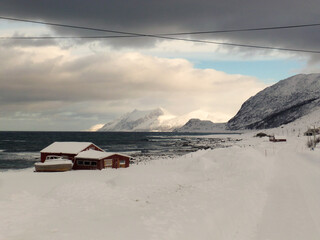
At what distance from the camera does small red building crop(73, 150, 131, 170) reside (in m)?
42.4

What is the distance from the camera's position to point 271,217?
43.5 ft

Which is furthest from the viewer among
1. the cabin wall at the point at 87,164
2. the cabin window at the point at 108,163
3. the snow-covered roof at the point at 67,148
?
the snow-covered roof at the point at 67,148

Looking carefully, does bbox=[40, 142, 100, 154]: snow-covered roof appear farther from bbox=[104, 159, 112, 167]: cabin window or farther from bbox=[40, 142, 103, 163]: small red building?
bbox=[104, 159, 112, 167]: cabin window

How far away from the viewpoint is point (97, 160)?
139ft

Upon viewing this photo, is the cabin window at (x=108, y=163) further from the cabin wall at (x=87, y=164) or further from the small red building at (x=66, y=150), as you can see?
the small red building at (x=66, y=150)

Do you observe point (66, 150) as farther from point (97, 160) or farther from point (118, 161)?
point (118, 161)

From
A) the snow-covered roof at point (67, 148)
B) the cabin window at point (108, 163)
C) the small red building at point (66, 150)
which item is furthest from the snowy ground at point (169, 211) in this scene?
the snow-covered roof at point (67, 148)

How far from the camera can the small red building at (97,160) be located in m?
42.4

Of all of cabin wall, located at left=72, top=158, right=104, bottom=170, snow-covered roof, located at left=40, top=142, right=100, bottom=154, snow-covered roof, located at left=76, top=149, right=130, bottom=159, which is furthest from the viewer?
snow-covered roof, located at left=40, top=142, right=100, bottom=154

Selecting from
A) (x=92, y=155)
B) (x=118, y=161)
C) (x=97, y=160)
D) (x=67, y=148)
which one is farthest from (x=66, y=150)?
(x=118, y=161)

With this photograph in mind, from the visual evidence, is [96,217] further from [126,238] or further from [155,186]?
[155,186]

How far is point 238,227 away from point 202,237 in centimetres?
238

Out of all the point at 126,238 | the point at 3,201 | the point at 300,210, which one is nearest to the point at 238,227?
the point at 300,210

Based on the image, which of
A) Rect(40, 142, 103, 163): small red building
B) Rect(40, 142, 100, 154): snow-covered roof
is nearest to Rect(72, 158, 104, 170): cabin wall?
Rect(40, 142, 103, 163): small red building
